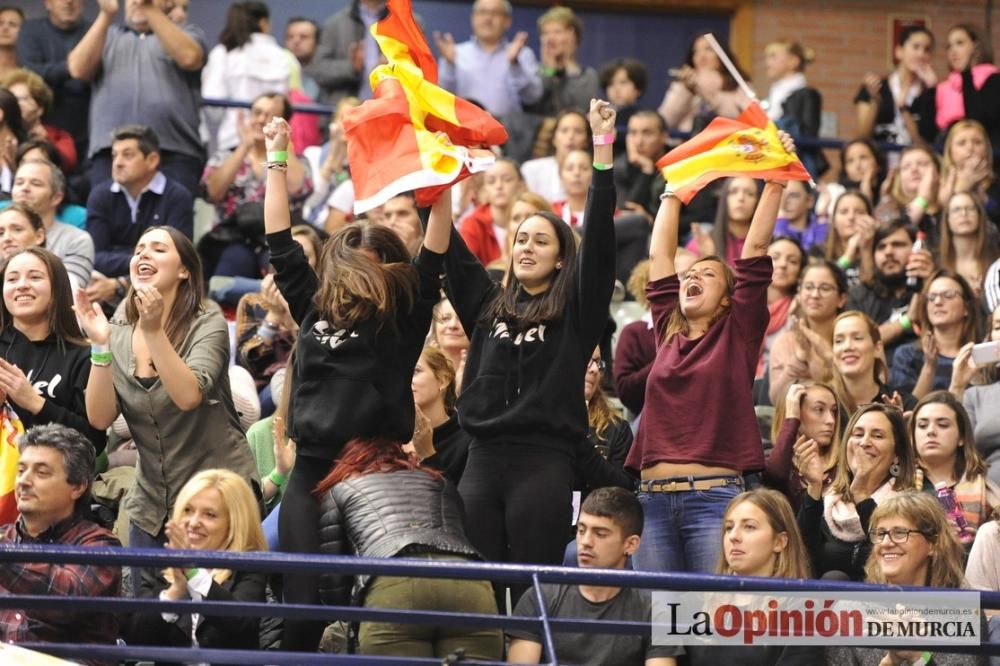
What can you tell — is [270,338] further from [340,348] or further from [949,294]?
[949,294]

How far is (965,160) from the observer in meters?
11.2

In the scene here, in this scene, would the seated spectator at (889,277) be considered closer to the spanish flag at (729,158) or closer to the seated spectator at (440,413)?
the spanish flag at (729,158)

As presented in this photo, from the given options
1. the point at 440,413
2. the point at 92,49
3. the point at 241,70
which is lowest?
the point at 440,413

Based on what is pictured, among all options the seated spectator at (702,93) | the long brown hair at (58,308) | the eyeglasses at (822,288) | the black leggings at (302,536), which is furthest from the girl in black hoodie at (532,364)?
the seated spectator at (702,93)

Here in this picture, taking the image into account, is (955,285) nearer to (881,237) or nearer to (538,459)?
(881,237)

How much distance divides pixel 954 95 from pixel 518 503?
24.5ft

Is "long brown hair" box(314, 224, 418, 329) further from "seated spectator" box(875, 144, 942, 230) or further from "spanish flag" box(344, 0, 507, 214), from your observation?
A: "seated spectator" box(875, 144, 942, 230)

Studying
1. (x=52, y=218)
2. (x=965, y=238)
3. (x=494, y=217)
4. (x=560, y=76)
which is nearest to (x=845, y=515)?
(x=965, y=238)

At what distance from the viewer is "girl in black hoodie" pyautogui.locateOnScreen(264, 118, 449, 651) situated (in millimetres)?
5750

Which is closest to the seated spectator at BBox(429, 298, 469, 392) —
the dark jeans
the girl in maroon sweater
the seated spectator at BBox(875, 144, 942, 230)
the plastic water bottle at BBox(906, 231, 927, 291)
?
the girl in maroon sweater

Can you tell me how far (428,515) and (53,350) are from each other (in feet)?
7.38

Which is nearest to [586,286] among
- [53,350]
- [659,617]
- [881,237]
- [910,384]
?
[659,617]

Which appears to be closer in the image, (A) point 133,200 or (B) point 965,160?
(A) point 133,200

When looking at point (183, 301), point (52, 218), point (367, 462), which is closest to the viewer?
point (367, 462)
